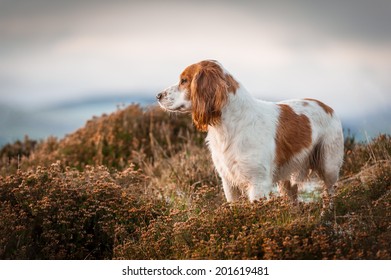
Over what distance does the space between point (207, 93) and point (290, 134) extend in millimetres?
931

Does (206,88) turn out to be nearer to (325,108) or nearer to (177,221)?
(177,221)

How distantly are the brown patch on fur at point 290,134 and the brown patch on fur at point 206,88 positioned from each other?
1.89 feet

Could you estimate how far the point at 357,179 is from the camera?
697 cm

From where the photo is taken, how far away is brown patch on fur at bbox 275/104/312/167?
19.8ft

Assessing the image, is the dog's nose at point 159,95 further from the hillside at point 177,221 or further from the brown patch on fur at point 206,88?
the hillside at point 177,221

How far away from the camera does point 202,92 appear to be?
568 cm

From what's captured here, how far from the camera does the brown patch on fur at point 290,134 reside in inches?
238

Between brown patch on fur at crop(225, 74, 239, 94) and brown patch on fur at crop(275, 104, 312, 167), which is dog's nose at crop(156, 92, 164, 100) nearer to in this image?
brown patch on fur at crop(225, 74, 239, 94)

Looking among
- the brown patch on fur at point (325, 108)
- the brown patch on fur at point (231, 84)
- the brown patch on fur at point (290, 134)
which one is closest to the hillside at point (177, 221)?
the brown patch on fur at point (290, 134)

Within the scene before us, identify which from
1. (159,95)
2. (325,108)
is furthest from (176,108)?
(325,108)

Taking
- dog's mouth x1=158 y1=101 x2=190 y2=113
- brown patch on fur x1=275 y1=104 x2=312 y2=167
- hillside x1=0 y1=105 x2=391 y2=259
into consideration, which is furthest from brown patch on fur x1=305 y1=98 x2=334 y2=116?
dog's mouth x1=158 y1=101 x2=190 y2=113

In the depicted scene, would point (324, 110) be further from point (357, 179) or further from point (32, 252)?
point (32, 252)

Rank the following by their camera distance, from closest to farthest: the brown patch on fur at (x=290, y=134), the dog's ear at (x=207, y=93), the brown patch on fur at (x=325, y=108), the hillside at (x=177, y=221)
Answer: the hillside at (x=177, y=221) → the dog's ear at (x=207, y=93) → the brown patch on fur at (x=290, y=134) → the brown patch on fur at (x=325, y=108)
